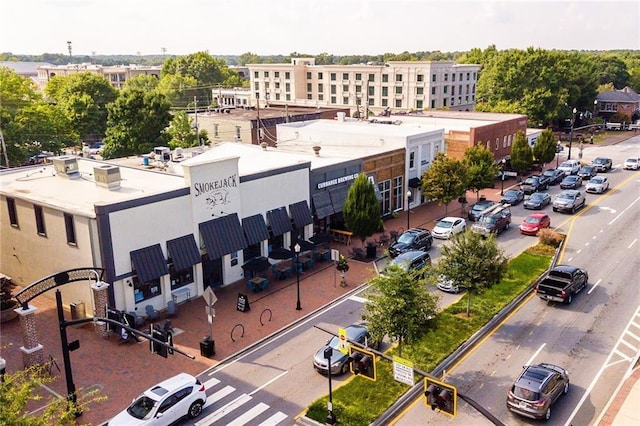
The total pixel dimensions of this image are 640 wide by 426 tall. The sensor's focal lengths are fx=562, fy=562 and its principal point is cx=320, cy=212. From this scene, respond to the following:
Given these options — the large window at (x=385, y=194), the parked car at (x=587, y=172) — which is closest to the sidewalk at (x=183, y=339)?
the large window at (x=385, y=194)

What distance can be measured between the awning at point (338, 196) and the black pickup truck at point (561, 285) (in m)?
15.3

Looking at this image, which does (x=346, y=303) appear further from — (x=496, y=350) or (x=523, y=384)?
(x=523, y=384)

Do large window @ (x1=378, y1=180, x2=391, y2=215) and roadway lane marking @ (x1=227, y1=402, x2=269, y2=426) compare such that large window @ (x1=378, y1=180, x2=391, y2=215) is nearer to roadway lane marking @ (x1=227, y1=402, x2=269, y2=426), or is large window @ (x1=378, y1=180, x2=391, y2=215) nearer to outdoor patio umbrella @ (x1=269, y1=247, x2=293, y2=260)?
outdoor patio umbrella @ (x1=269, y1=247, x2=293, y2=260)

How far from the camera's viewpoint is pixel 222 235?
3222 centimetres

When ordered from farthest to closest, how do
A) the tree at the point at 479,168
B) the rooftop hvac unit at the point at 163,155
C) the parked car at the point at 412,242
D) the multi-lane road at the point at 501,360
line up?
the tree at the point at 479,168 < the rooftop hvac unit at the point at 163,155 < the parked car at the point at 412,242 < the multi-lane road at the point at 501,360

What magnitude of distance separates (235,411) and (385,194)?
29.2m

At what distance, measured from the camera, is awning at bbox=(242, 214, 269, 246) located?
33.9 meters

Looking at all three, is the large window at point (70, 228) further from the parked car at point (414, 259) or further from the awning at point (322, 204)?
the parked car at point (414, 259)

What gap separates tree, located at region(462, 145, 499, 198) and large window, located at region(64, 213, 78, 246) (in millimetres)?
32377

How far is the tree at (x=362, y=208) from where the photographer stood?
36.5m

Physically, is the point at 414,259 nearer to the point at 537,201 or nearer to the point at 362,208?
the point at 362,208

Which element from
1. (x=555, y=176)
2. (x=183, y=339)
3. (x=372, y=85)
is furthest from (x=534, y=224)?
(x=372, y=85)

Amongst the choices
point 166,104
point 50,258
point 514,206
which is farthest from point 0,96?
point 514,206

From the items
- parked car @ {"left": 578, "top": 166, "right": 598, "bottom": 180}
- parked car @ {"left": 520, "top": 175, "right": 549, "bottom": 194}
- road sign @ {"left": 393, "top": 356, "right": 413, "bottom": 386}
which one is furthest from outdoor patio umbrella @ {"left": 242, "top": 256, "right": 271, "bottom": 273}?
parked car @ {"left": 578, "top": 166, "right": 598, "bottom": 180}
